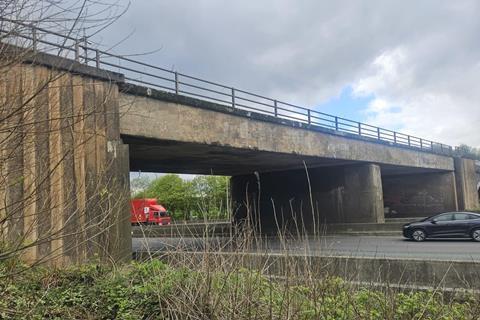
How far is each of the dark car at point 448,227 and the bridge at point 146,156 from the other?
222 inches

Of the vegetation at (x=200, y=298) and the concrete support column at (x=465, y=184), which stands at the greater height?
the concrete support column at (x=465, y=184)

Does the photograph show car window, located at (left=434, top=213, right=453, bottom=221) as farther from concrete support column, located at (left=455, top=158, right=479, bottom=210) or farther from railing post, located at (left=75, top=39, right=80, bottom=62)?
railing post, located at (left=75, top=39, right=80, bottom=62)

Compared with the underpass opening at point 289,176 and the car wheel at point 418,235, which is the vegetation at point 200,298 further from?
the car wheel at point 418,235

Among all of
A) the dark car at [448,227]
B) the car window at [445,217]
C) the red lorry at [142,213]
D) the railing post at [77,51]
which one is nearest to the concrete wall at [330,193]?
the dark car at [448,227]

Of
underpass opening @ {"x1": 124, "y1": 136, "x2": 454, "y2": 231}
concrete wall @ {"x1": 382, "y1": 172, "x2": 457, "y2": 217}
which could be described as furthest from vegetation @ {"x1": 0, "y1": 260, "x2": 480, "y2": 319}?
concrete wall @ {"x1": 382, "y1": 172, "x2": 457, "y2": 217}

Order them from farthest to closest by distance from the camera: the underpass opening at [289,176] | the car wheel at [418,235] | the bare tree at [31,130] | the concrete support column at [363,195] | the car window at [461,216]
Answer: the concrete support column at [363,195] → the underpass opening at [289,176] → the car wheel at [418,235] → the car window at [461,216] → the bare tree at [31,130]

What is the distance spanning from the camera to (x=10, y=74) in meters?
4.25

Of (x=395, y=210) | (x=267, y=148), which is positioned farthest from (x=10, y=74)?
(x=395, y=210)

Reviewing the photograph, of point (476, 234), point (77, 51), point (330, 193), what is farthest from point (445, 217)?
point (77, 51)

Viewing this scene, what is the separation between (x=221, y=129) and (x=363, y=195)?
1317cm

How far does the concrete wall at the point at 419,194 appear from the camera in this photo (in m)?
39.3

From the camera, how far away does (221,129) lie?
19062mm

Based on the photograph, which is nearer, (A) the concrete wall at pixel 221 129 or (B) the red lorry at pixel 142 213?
(B) the red lorry at pixel 142 213

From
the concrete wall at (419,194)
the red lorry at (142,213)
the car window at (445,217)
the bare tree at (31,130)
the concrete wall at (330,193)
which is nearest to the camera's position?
the bare tree at (31,130)
